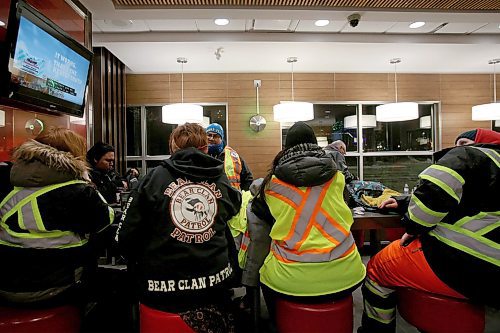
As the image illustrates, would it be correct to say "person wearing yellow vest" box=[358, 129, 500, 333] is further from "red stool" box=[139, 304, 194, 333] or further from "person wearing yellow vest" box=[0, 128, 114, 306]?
"person wearing yellow vest" box=[0, 128, 114, 306]

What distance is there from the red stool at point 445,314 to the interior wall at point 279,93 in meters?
4.62

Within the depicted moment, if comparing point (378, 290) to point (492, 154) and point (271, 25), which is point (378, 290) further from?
point (271, 25)

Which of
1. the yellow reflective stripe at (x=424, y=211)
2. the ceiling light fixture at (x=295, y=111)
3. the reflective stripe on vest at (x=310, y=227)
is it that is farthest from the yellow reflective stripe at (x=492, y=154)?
the ceiling light fixture at (x=295, y=111)

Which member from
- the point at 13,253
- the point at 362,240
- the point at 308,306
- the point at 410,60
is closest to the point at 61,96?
the point at 13,253

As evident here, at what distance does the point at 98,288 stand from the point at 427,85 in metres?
6.42

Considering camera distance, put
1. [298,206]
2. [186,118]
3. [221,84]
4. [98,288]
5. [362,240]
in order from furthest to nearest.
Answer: [221,84] → [186,118] → [362,240] → [98,288] → [298,206]

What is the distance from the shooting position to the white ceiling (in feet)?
12.0

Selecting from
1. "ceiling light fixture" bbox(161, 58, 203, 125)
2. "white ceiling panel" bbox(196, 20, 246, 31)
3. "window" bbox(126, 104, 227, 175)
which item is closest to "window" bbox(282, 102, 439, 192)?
"window" bbox(126, 104, 227, 175)

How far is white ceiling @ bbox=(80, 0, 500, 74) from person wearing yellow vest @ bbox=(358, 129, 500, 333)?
2.61 m

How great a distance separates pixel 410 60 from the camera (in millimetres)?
5477

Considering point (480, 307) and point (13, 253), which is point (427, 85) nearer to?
point (480, 307)

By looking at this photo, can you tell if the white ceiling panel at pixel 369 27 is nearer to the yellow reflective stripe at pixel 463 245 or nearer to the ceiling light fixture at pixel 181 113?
the ceiling light fixture at pixel 181 113

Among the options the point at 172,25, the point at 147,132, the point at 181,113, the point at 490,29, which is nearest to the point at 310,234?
the point at 172,25

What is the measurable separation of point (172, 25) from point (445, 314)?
391 centimetres
